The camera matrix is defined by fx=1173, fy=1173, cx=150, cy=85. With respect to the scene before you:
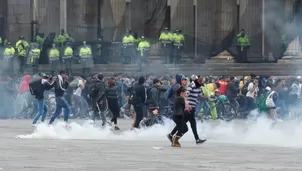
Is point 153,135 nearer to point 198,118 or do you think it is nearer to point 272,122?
point 272,122

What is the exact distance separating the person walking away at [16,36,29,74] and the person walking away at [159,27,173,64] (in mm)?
5873

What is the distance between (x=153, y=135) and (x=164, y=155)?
694 cm

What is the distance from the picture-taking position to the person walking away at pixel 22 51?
49.1 m

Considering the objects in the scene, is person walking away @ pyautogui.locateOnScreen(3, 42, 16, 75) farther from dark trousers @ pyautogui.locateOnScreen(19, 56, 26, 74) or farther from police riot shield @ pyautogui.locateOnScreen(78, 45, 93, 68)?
police riot shield @ pyautogui.locateOnScreen(78, 45, 93, 68)

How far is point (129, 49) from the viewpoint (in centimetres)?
5041

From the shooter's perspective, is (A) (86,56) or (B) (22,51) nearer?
(A) (86,56)

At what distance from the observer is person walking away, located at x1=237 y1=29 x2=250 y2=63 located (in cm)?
5259

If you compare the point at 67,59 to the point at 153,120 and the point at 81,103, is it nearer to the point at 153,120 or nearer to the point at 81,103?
the point at 81,103

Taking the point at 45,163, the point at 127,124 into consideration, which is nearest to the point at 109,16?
the point at 127,124

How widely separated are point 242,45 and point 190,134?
22338 millimetres

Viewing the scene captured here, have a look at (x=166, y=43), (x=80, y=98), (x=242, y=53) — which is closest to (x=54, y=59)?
(x=166, y=43)

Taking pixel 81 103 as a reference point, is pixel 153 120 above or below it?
above

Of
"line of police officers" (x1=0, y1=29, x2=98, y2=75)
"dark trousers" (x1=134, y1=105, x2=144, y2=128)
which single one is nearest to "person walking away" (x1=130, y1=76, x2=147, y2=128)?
"dark trousers" (x1=134, y1=105, x2=144, y2=128)

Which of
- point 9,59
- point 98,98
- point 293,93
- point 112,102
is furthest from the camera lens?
point 9,59
